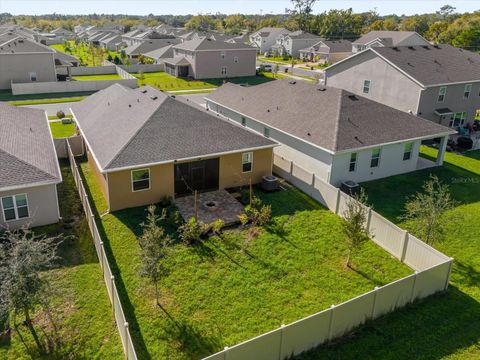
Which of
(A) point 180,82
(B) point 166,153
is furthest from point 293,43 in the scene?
(B) point 166,153

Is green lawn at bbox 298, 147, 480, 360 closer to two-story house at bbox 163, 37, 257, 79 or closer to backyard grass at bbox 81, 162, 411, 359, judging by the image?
backyard grass at bbox 81, 162, 411, 359

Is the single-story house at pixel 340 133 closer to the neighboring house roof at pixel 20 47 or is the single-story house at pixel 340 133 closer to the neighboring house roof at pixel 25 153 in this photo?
the neighboring house roof at pixel 25 153

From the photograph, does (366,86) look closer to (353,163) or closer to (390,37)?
(353,163)

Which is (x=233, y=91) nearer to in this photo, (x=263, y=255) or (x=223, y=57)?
(x=263, y=255)

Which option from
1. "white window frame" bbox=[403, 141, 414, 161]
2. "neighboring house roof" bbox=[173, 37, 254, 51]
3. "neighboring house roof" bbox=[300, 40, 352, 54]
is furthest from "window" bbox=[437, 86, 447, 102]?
"neighboring house roof" bbox=[300, 40, 352, 54]

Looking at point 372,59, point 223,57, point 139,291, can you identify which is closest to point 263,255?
point 139,291

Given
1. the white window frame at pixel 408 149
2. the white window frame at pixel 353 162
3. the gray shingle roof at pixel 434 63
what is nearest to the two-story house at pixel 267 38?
the gray shingle roof at pixel 434 63
